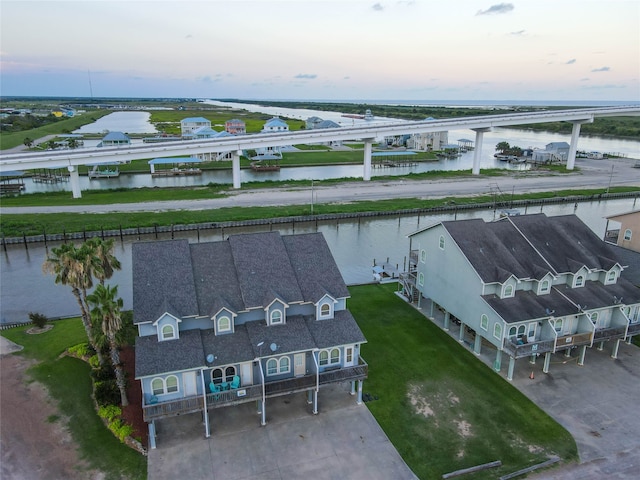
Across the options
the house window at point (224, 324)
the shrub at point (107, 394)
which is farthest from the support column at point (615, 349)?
the shrub at point (107, 394)

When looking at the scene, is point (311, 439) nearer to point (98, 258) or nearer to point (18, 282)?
point (98, 258)

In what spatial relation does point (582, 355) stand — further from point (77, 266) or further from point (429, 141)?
point (429, 141)

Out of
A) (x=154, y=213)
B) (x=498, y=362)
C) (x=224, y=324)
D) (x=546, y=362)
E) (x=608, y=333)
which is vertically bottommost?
(x=498, y=362)

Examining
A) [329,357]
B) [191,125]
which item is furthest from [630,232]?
[191,125]

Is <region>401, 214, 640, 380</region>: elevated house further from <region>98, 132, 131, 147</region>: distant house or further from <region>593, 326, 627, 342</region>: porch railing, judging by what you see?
<region>98, 132, 131, 147</region>: distant house

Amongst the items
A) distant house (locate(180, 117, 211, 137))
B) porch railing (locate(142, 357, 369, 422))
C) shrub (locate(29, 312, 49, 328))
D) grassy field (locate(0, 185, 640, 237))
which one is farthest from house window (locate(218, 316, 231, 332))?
distant house (locate(180, 117, 211, 137))

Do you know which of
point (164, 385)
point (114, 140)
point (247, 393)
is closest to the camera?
point (164, 385)
